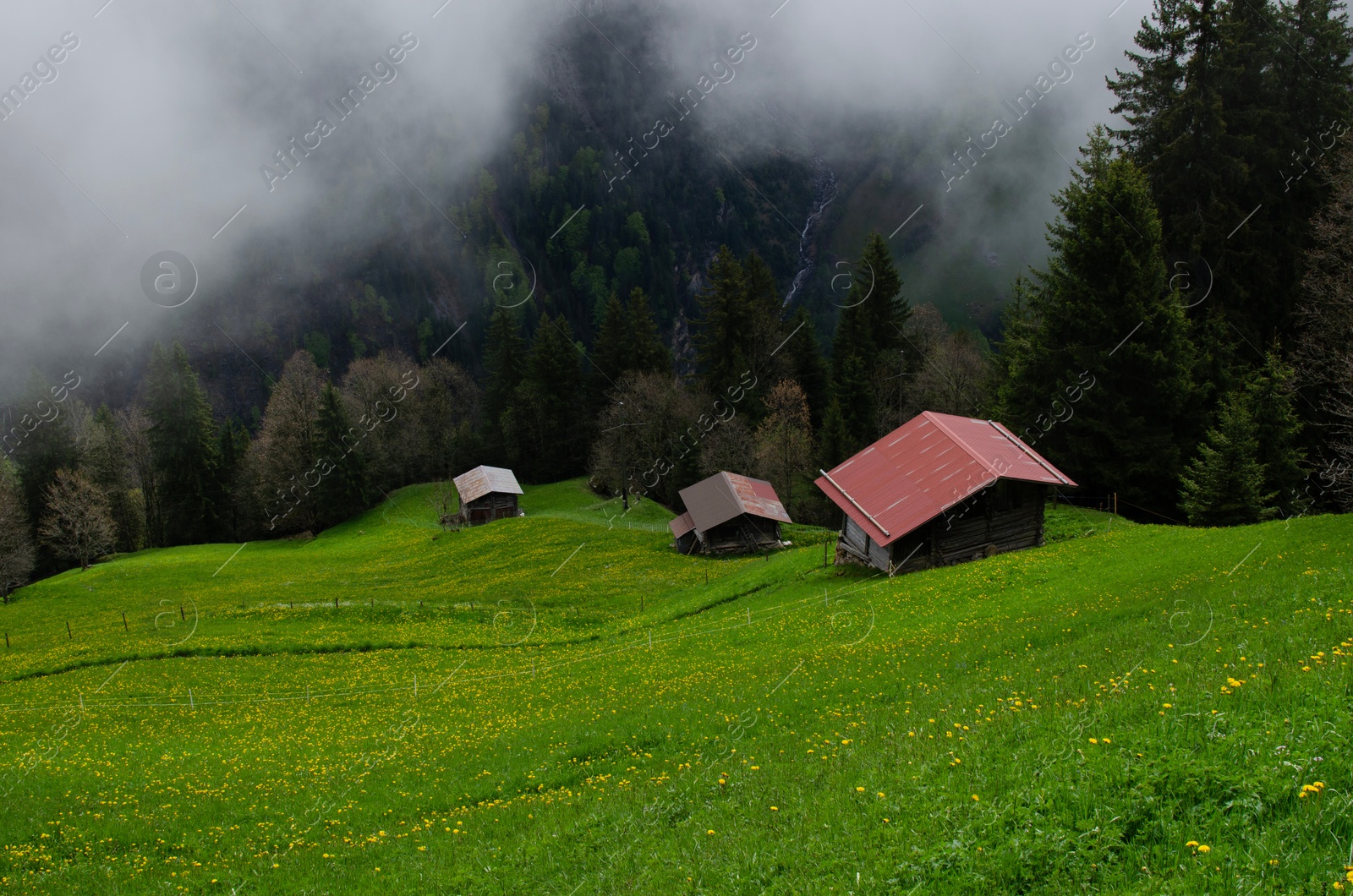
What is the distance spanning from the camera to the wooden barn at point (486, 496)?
3066 inches

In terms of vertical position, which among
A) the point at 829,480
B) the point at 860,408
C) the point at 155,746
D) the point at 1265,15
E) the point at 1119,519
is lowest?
the point at 1119,519

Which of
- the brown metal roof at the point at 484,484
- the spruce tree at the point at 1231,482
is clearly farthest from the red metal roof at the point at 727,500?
the spruce tree at the point at 1231,482

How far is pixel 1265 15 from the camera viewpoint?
157ft

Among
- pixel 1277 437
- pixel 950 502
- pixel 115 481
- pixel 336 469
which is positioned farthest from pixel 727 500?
pixel 115 481

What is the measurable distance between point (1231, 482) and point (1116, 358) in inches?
432

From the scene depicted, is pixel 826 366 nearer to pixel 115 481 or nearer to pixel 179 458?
pixel 179 458

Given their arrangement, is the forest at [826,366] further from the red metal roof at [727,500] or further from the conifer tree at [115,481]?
the red metal roof at [727,500]

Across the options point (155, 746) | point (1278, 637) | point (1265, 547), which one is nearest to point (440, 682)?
point (155, 746)

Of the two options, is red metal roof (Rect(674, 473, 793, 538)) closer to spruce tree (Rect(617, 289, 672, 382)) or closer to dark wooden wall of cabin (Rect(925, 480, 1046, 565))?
dark wooden wall of cabin (Rect(925, 480, 1046, 565))

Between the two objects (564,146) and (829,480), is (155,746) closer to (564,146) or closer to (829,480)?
(829,480)

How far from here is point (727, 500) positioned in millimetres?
58875

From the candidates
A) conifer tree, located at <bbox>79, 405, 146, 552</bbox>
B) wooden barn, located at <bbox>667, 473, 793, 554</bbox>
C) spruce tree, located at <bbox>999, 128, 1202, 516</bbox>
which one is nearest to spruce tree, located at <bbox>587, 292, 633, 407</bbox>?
wooden barn, located at <bbox>667, 473, 793, 554</bbox>

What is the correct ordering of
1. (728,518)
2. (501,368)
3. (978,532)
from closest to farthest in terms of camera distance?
1. (978,532)
2. (728,518)
3. (501,368)

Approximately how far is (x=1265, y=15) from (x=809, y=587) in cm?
4685
